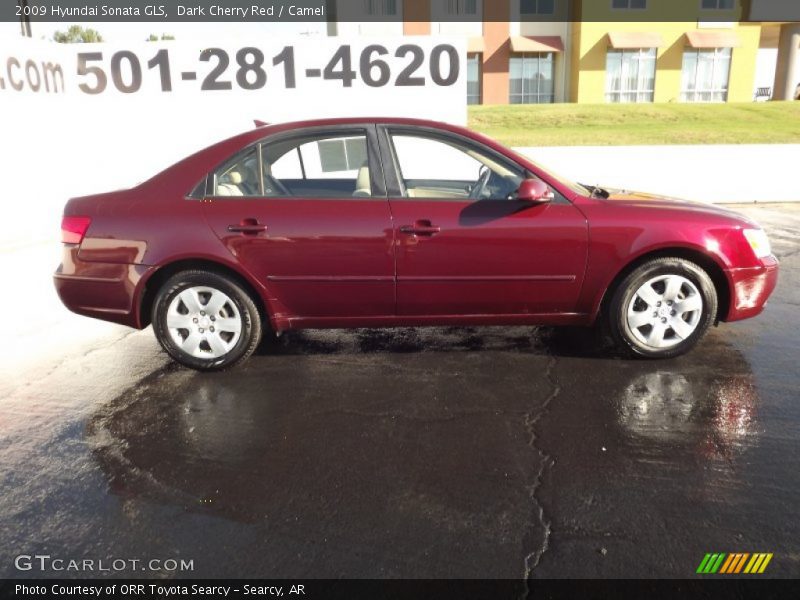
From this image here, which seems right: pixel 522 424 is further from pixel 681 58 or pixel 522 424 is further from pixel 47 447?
pixel 681 58

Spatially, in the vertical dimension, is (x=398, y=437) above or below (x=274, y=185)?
below

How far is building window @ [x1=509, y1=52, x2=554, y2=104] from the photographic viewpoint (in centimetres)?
3138

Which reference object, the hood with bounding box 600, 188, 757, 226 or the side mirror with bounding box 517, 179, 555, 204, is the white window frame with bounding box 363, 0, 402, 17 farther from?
the side mirror with bounding box 517, 179, 555, 204

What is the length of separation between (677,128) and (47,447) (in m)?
23.2

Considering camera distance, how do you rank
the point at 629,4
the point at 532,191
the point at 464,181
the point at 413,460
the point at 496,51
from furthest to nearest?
the point at 496,51, the point at 629,4, the point at 464,181, the point at 532,191, the point at 413,460

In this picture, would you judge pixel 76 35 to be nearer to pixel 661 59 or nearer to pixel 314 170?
pixel 661 59

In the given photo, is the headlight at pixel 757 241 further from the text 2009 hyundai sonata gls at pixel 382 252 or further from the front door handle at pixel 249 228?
the front door handle at pixel 249 228

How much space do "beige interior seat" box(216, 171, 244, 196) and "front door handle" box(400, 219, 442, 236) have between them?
1.09 m

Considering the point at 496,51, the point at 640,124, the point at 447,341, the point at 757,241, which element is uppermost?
the point at 496,51

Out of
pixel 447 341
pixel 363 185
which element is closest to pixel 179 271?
pixel 363 185

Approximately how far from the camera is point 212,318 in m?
4.11

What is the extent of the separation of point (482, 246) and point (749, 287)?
1796 mm
